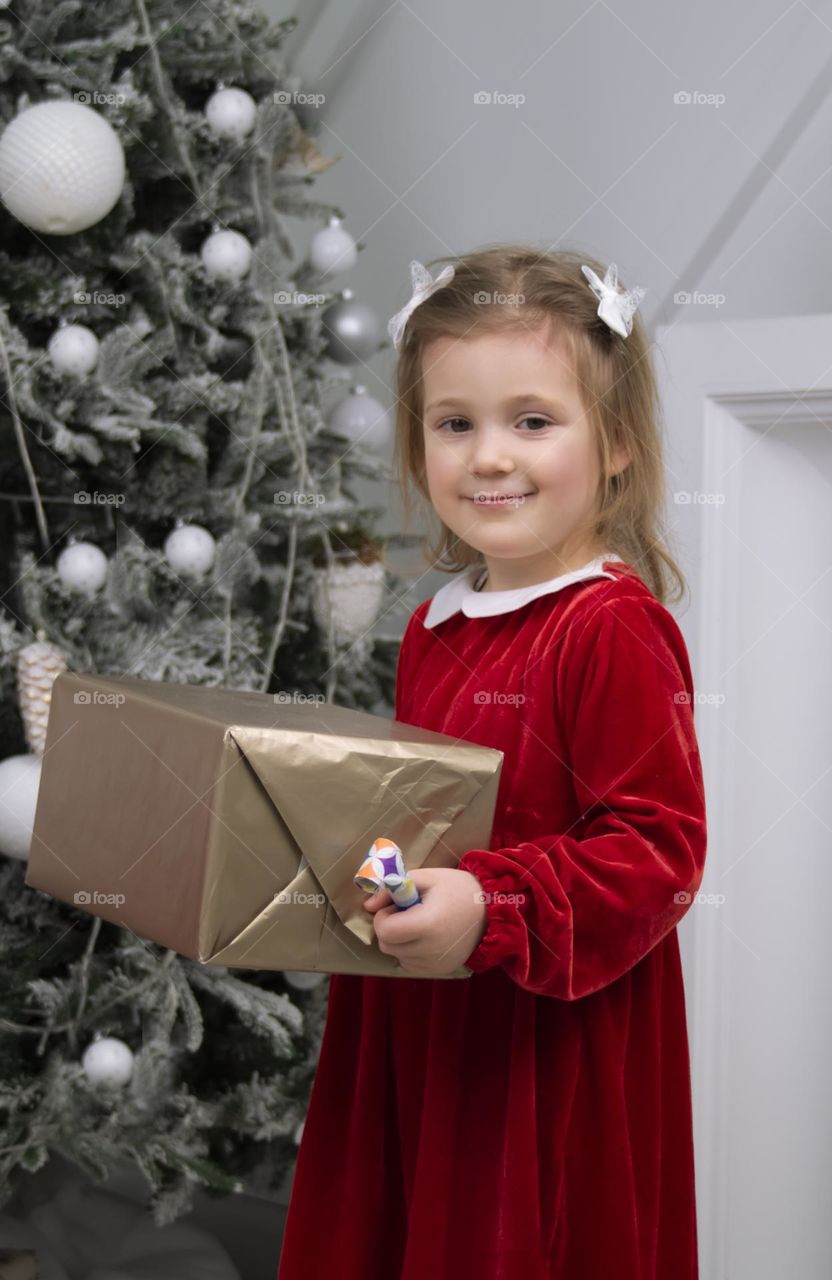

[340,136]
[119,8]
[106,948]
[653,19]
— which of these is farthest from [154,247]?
[106,948]

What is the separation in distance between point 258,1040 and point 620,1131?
34.3 inches

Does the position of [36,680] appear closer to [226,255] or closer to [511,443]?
[226,255]

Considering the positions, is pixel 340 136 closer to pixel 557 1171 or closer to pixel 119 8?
pixel 119 8

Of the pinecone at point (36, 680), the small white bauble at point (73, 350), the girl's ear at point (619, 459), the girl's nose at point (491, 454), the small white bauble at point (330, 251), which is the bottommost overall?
the pinecone at point (36, 680)

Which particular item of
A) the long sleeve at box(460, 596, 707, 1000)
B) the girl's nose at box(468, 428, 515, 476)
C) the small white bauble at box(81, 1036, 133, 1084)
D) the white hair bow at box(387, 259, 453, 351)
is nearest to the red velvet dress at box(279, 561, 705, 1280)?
the long sleeve at box(460, 596, 707, 1000)

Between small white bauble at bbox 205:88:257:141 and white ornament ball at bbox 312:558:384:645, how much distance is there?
0.54 metres

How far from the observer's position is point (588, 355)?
101 centimetres

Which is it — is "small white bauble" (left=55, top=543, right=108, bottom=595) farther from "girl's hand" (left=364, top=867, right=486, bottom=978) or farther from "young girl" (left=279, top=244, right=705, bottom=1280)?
"girl's hand" (left=364, top=867, right=486, bottom=978)

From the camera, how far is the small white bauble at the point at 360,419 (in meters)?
1.71

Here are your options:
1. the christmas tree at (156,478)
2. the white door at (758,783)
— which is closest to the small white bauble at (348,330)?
the christmas tree at (156,478)

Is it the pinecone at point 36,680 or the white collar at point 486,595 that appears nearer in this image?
the white collar at point 486,595

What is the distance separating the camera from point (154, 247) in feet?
5.17

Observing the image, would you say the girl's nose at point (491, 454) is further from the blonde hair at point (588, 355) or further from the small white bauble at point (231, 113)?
the small white bauble at point (231, 113)

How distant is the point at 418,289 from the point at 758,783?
2.72ft
